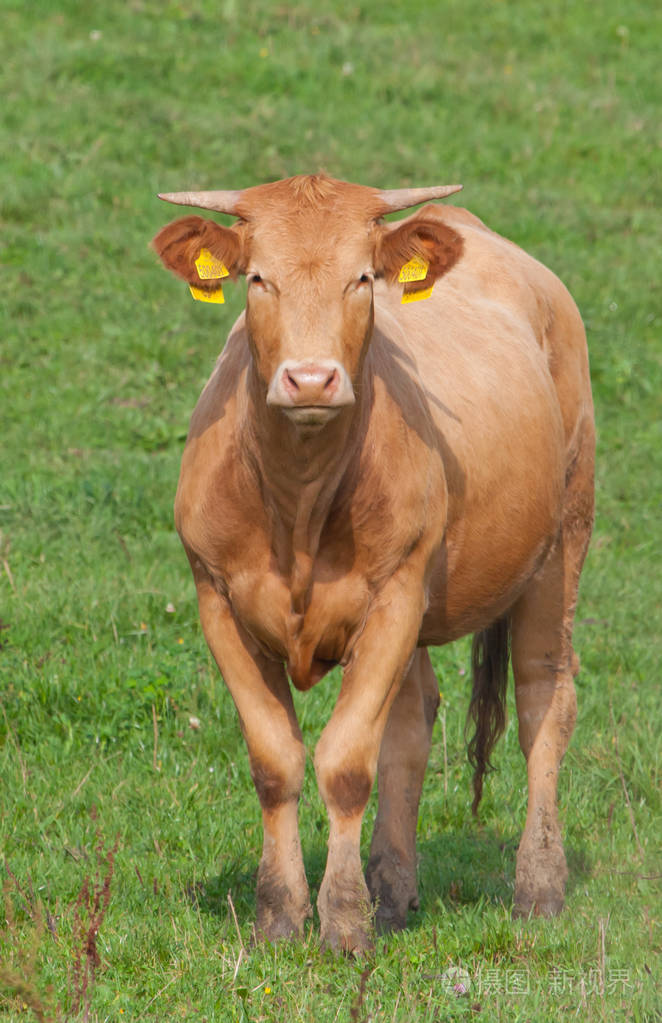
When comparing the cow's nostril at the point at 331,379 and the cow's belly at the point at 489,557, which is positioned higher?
the cow's nostril at the point at 331,379

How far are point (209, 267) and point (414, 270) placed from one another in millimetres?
679

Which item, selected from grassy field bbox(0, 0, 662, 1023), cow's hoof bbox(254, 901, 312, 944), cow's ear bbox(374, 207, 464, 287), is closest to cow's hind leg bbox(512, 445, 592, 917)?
grassy field bbox(0, 0, 662, 1023)

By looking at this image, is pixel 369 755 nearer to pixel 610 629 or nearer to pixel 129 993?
pixel 129 993

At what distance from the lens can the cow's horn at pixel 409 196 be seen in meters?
4.66

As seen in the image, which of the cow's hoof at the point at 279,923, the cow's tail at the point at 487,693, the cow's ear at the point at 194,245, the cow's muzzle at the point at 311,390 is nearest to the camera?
the cow's muzzle at the point at 311,390

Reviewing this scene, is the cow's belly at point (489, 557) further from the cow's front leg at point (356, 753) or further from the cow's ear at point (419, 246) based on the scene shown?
the cow's ear at point (419, 246)

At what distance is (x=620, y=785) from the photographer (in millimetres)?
6809

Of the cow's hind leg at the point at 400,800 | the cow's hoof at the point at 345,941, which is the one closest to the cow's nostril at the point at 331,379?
the cow's hoof at the point at 345,941

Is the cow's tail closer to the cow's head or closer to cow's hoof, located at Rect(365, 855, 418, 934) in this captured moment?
cow's hoof, located at Rect(365, 855, 418, 934)

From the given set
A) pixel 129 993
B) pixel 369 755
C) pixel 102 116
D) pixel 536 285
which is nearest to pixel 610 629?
pixel 536 285

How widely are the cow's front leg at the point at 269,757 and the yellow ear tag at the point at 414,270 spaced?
48.7 inches

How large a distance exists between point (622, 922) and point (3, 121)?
35.0 feet

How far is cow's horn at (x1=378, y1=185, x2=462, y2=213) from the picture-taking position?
466 cm

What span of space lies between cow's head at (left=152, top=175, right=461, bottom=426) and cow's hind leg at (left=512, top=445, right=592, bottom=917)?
216 cm
